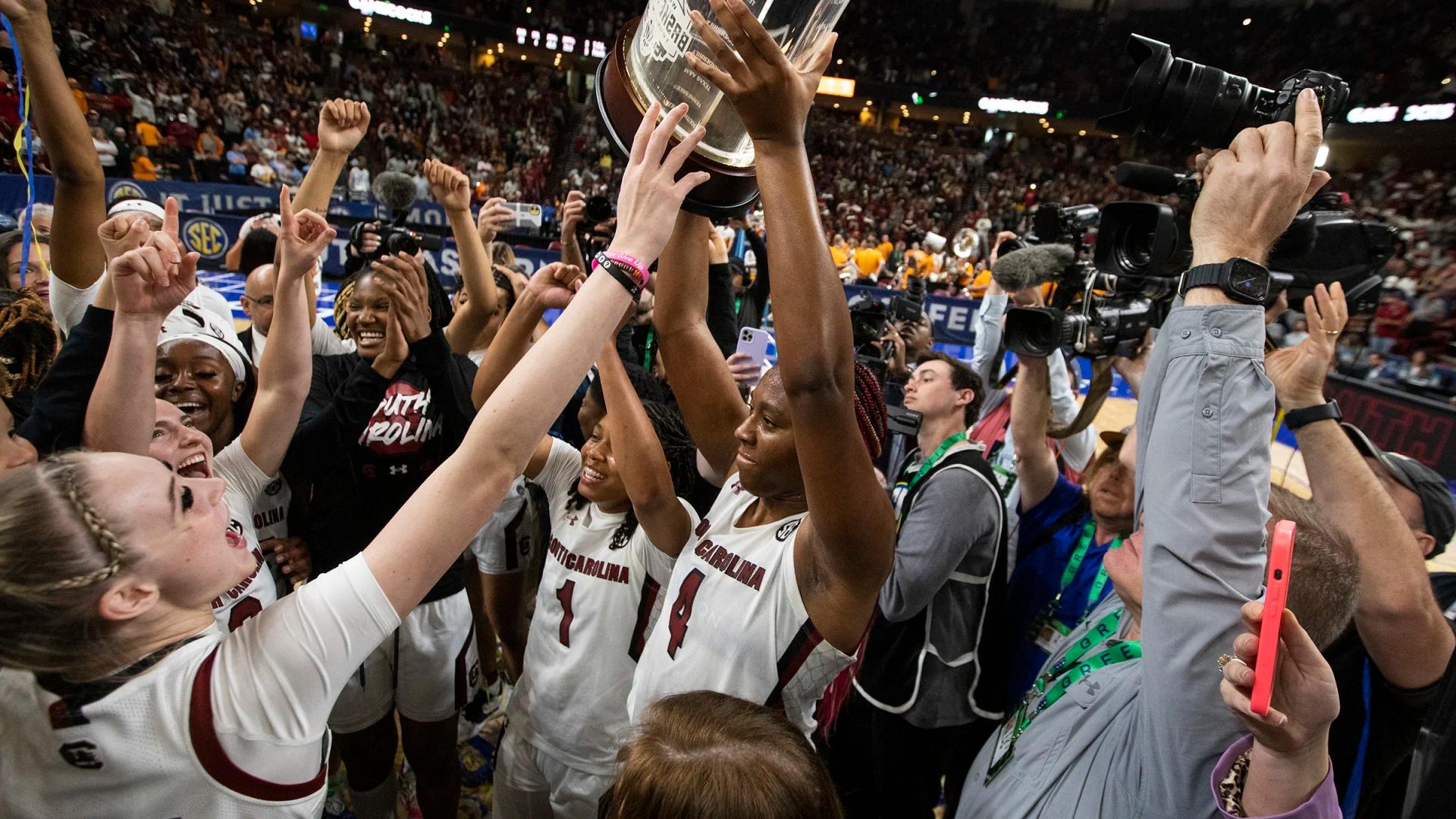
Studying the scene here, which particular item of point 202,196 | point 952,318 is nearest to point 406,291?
point 952,318

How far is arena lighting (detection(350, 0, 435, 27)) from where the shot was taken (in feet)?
73.2

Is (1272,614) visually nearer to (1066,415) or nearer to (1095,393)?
(1095,393)

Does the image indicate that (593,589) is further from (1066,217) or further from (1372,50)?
(1372,50)

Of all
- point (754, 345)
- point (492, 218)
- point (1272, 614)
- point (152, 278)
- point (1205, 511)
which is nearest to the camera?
point (1272, 614)

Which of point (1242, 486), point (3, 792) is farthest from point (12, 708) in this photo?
point (1242, 486)

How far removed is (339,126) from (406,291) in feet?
2.54

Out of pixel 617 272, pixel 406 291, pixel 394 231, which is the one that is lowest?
pixel 406 291

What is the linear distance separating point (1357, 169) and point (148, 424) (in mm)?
→ 28736

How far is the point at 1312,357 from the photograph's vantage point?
162cm

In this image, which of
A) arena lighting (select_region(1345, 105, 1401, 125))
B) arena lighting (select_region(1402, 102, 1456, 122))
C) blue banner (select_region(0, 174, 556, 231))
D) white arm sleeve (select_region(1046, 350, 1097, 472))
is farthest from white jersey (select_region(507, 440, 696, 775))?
arena lighting (select_region(1402, 102, 1456, 122))

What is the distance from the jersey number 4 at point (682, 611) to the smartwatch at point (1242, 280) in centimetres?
125

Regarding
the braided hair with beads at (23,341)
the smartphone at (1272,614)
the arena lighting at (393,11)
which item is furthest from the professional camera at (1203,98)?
the arena lighting at (393,11)

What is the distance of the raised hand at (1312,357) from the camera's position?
1610mm

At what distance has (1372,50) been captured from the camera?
2136 cm
